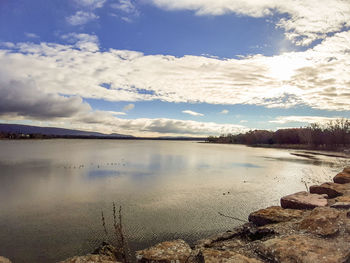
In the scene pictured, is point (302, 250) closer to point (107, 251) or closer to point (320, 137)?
point (107, 251)

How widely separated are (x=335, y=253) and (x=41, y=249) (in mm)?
7545

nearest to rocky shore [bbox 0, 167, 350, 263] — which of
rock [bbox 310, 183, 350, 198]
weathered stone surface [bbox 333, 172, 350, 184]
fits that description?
rock [bbox 310, 183, 350, 198]

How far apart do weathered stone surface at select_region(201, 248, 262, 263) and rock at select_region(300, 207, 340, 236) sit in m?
2.12

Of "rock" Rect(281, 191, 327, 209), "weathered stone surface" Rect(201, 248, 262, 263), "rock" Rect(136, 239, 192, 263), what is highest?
"rock" Rect(281, 191, 327, 209)

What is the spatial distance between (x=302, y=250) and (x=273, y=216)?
10.3 feet

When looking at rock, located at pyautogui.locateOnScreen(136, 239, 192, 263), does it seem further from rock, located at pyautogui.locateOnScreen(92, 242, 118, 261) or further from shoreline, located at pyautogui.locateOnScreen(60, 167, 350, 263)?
rock, located at pyautogui.locateOnScreen(92, 242, 118, 261)

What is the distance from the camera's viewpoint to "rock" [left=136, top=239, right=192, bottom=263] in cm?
517

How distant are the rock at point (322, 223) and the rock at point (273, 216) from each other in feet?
3.64

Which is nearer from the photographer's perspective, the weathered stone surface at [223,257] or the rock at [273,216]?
the weathered stone surface at [223,257]

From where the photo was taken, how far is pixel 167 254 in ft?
17.6

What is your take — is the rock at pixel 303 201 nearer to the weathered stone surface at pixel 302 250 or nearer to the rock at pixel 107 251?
the weathered stone surface at pixel 302 250

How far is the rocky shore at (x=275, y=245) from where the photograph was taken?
4734 mm

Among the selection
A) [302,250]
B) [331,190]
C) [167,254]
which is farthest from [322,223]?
[331,190]

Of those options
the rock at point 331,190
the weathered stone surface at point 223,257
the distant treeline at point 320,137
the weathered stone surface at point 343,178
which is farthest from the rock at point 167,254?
the distant treeline at point 320,137
